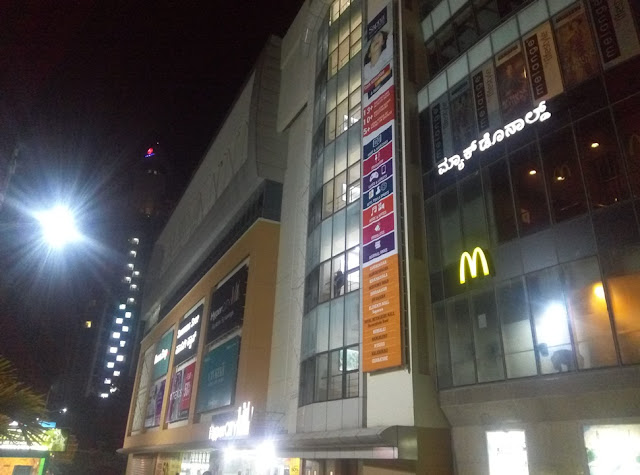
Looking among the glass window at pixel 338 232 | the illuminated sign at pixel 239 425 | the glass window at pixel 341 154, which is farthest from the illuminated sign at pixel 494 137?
the illuminated sign at pixel 239 425

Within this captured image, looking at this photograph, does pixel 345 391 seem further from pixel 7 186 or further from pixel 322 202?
pixel 7 186

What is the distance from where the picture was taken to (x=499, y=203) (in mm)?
19078

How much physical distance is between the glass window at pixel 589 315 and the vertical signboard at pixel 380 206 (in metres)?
6.78

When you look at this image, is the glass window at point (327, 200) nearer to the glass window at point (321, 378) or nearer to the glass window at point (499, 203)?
the glass window at point (321, 378)

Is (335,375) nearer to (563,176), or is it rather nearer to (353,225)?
(353,225)

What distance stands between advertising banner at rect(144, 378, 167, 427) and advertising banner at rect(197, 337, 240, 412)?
47.5 feet

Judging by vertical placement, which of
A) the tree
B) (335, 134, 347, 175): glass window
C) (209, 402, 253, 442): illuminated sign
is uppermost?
(335, 134, 347, 175): glass window

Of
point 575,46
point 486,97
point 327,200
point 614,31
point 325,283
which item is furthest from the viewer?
point 327,200

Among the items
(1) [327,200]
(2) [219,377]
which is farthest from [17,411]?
(2) [219,377]

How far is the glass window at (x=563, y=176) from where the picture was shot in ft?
53.4

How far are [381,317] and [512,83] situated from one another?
1120 cm

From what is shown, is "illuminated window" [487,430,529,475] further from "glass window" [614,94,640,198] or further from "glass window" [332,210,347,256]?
"glass window" [332,210,347,256]

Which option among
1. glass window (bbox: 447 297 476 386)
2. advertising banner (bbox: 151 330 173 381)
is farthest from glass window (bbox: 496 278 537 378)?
advertising banner (bbox: 151 330 173 381)

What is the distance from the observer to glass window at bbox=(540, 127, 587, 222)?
16281 millimetres
